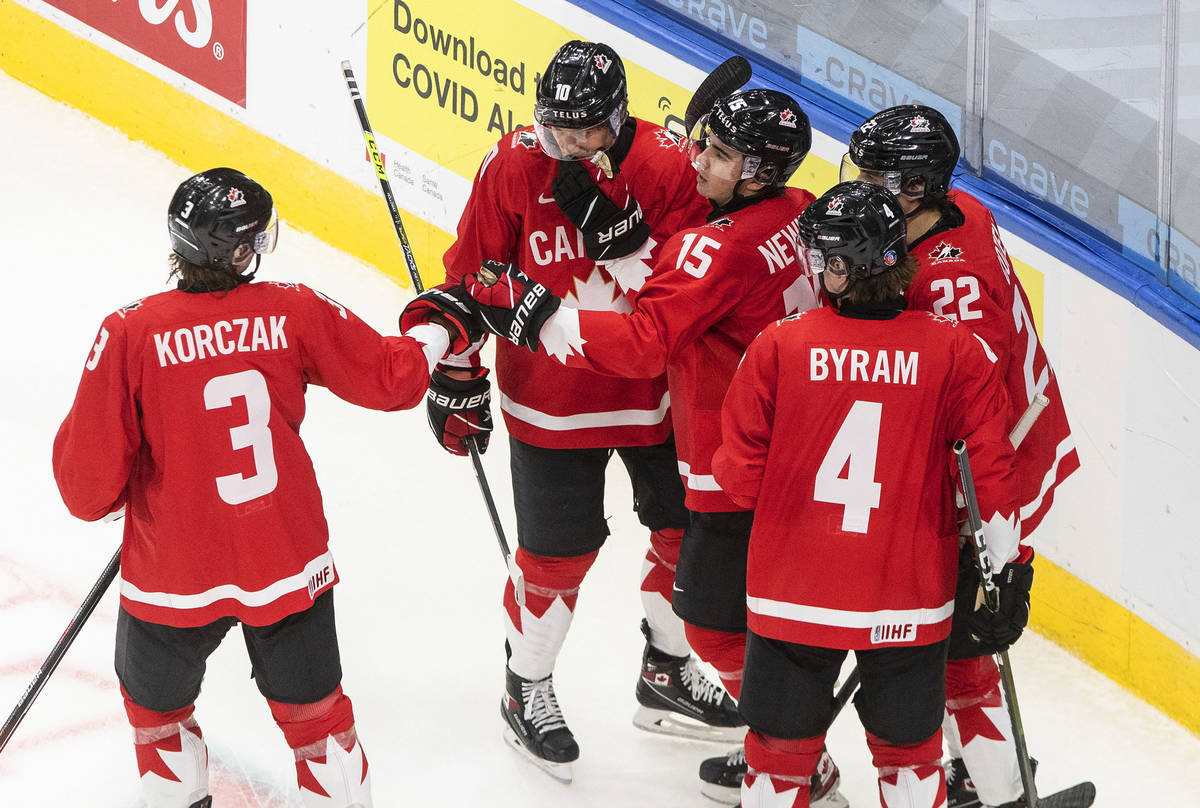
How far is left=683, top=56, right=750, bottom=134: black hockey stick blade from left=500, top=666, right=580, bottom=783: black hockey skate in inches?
53.3

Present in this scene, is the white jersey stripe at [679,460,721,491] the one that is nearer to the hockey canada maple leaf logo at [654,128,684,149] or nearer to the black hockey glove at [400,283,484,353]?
the black hockey glove at [400,283,484,353]

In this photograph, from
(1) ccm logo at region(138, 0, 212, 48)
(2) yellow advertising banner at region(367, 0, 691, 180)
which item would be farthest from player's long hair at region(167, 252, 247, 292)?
(1) ccm logo at region(138, 0, 212, 48)

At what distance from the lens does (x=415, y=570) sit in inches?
161

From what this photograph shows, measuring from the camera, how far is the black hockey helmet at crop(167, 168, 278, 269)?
2518mm

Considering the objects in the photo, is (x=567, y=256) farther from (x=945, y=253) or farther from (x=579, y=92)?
(x=945, y=253)

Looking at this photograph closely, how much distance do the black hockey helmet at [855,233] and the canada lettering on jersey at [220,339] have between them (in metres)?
0.95

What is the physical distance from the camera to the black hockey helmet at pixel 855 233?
95.7 inches

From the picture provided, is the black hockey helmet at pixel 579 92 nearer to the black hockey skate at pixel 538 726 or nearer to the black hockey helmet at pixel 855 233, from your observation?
the black hockey helmet at pixel 855 233

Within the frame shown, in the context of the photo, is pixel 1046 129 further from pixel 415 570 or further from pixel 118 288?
pixel 118 288

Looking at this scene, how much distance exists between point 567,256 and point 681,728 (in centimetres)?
120

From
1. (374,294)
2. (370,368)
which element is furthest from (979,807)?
(374,294)

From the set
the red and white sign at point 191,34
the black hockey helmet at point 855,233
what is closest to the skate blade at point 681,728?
the black hockey helmet at point 855,233

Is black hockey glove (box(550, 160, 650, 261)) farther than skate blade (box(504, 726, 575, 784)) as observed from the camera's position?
No

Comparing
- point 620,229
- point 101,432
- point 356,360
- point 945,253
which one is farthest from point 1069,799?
point 101,432
